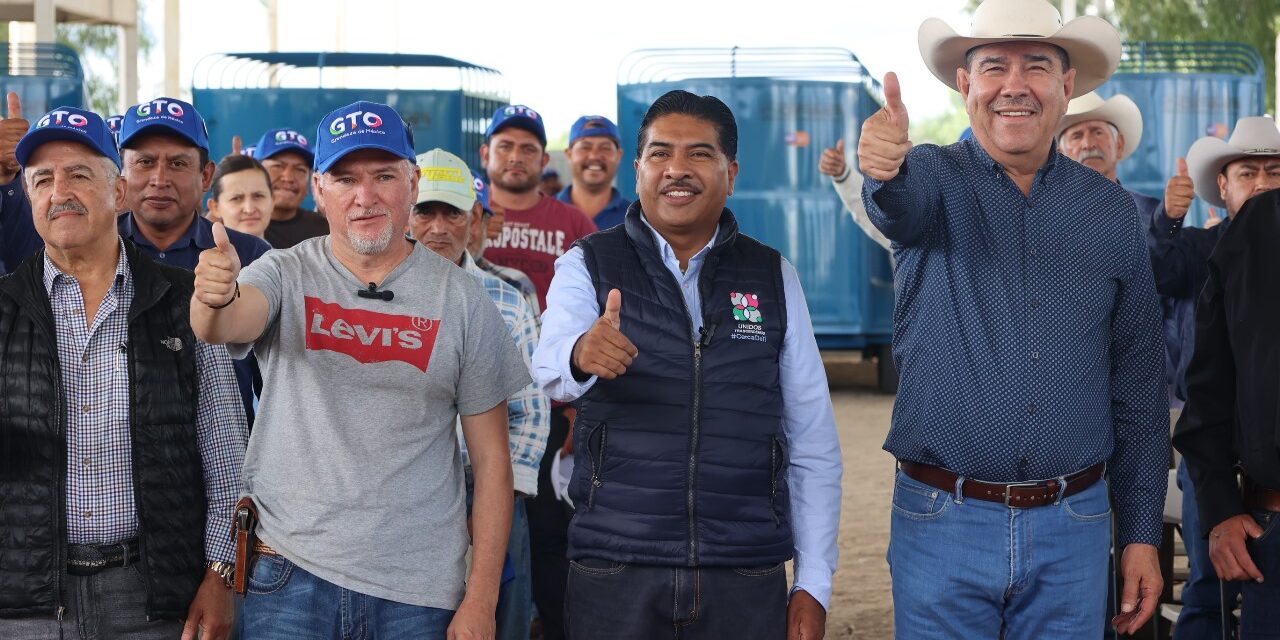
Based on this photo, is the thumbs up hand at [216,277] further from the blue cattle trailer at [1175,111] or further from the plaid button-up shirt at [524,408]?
the blue cattle trailer at [1175,111]

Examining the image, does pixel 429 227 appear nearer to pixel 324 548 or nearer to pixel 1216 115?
pixel 324 548

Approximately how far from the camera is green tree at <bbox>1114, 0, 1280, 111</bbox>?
23984 mm

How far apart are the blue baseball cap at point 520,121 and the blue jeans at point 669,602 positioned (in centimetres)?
366

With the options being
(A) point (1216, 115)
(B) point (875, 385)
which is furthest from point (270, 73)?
(A) point (1216, 115)

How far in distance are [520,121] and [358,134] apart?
11.2 feet

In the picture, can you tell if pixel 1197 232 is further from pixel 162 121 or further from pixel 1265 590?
pixel 162 121

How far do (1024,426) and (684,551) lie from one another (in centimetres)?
85

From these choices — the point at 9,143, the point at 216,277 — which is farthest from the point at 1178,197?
the point at 9,143

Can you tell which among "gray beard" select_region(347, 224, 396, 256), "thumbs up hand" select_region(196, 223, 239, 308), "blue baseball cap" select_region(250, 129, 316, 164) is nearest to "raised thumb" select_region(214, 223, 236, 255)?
"thumbs up hand" select_region(196, 223, 239, 308)

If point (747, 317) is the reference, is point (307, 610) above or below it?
below

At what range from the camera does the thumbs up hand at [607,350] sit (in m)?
2.91

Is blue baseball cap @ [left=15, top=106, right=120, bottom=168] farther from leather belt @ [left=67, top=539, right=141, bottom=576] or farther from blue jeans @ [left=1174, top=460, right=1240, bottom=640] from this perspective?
blue jeans @ [left=1174, top=460, right=1240, bottom=640]

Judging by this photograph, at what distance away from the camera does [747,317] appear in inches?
127

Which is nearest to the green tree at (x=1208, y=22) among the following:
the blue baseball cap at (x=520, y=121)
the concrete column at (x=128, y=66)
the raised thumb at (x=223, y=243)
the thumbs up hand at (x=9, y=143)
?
the concrete column at (x=128, y=66)
